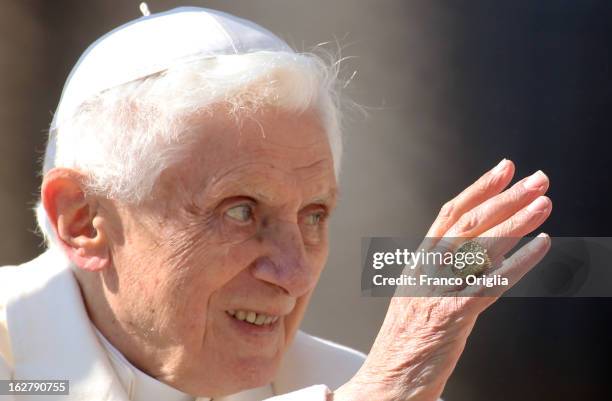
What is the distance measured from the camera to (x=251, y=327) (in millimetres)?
2824

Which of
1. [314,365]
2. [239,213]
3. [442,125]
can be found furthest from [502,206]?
[442,125]

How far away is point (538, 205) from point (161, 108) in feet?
3.45

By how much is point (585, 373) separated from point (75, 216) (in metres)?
2.60

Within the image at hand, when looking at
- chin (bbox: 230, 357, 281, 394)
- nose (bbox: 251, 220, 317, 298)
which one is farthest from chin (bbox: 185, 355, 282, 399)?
nose (bbox: 251, 220, 317, 298)

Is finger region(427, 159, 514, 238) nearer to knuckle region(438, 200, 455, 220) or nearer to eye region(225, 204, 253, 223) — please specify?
knuckle region(438, 200, 455, 220)

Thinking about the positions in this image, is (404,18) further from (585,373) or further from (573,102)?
(585,373)

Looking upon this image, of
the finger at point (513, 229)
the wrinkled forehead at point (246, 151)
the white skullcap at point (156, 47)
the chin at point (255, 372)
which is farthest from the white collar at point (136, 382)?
the finger at point (513, 229)

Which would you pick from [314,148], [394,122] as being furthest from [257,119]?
[394,122]

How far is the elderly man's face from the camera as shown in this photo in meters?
2.76

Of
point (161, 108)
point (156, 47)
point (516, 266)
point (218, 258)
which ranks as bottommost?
point (218, 258)

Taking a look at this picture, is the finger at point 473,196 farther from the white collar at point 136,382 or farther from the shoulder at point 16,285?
the shoulder at point 16,285

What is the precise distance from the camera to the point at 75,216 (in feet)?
9.59

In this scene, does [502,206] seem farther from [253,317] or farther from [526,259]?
[253,317]

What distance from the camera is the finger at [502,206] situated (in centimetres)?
241
